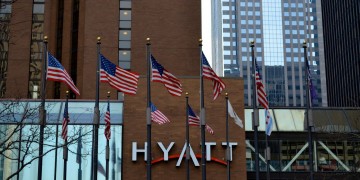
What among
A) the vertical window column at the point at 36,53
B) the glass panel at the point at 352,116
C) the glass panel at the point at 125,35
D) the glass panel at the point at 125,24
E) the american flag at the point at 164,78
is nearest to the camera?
the american flag at the point at 164,78

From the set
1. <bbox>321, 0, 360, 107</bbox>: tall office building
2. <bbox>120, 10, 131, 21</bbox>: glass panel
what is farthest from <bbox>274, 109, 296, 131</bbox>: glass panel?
<bbox>321, 0, 360, 107</bbox>: tall office building

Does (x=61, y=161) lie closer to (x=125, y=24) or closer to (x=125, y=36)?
(x=125, y=36)

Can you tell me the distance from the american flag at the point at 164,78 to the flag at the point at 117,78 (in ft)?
3.31

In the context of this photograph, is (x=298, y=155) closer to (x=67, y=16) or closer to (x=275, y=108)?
(x=275, y=108)

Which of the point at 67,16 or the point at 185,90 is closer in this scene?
the point at 185,90

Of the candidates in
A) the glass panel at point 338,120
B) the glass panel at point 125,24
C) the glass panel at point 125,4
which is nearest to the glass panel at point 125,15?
the glass panel at point 125,24

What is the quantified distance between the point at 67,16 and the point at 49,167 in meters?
26.1

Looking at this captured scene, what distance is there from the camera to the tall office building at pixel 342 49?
10256 centimetres

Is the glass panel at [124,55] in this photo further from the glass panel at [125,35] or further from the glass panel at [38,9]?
the glass panel at [38,9]

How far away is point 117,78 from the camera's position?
26375 millimetres

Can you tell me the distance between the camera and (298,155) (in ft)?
171

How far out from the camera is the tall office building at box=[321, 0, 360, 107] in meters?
103

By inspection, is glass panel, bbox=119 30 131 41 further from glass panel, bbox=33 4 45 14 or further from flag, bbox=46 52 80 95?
flag, bbox=46 52 80 95

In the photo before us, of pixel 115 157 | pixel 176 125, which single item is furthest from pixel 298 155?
pixel 115 157
